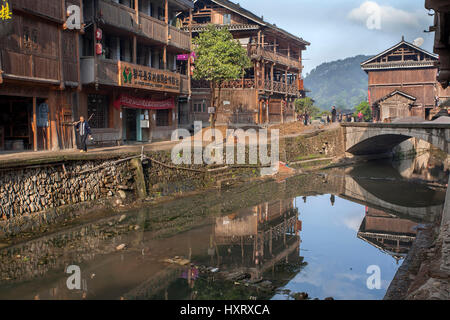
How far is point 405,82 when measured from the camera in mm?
48000

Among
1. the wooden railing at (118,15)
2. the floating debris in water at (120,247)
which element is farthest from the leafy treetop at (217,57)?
the floating debris in water at (120,247)

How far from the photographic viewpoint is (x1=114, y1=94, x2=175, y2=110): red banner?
24.6 m

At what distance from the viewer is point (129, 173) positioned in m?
19.5

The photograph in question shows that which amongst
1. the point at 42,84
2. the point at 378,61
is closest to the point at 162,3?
the point at 42,84

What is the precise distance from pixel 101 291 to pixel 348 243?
1006 cm

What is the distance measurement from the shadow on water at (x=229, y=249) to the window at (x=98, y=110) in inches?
305

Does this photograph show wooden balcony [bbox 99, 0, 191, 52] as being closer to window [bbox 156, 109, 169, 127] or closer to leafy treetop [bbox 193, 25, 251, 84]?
leafy treetop [bbox 193, 25, 251, 84]

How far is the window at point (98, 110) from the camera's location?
23344 mm

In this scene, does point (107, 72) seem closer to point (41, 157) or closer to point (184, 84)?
point (41, 157)

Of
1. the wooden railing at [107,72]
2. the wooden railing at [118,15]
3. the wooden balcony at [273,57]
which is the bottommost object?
the wooden railing at [107,72]

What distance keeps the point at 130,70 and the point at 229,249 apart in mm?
13866

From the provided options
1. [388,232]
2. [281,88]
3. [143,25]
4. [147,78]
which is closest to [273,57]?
[281,88]

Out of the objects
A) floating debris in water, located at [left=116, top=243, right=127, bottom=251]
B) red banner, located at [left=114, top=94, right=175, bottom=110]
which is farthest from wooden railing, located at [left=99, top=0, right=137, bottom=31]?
floating debris in water, located at [left=116, top=243, right=127, bottom=251]

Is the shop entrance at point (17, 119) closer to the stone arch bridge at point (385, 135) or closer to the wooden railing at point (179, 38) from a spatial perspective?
the wooden railing at point (179, 38)
